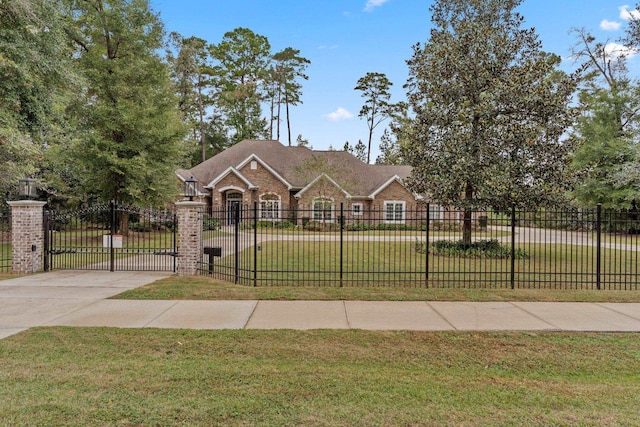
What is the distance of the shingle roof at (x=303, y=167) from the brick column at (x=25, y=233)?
68.9 feet

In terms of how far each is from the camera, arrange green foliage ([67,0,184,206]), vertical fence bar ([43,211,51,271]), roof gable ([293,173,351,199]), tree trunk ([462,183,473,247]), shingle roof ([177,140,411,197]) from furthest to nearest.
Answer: shingle roof ([177,140,411,197])
roof gable ([293,173,351,199])
green foliage ([67,0,184,206])
tree trunk ([462,183,473,247])
vertical fence bar ([43,211,51,271])

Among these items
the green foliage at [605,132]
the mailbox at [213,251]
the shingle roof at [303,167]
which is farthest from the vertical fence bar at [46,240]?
the green foliage at [605,132]

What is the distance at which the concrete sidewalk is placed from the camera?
20.7ft

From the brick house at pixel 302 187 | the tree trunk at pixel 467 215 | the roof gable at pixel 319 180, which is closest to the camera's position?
the tree trunk at pixel 467 215

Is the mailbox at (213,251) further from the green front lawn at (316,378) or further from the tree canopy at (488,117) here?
the tree canopy at (488,117)

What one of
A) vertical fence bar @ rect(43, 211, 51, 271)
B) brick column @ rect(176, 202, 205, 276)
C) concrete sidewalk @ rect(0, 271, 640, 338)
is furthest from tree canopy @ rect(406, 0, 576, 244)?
vertical fence bar @ rect(43, 211, 51, 271)

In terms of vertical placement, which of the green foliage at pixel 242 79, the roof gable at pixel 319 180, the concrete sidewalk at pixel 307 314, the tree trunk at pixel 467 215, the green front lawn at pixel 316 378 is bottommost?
the concrete sidewalk at pixel 307 314

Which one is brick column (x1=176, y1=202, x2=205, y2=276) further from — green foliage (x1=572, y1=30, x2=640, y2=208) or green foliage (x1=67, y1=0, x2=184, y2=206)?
green foliage (x1=572, y1=30, x2=640, y2=208)

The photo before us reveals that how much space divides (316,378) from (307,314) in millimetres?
2694

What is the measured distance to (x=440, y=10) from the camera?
53.5 feet

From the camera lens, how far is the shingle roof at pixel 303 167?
31.5 metres

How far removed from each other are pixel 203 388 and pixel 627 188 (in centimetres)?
3348

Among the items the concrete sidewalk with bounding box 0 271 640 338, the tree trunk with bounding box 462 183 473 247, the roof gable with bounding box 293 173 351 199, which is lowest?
the concrete sidewalk with bounding box 0 271 640 338

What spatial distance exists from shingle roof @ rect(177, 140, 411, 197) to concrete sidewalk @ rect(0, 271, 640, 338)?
23.6 meters
